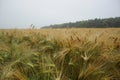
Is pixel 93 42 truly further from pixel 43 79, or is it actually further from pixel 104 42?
pixel 43 79

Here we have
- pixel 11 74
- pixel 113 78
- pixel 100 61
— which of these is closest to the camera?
pixel 11 74

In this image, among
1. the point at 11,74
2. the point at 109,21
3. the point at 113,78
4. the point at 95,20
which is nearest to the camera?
the point at 11,74

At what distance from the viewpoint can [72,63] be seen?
1.92m

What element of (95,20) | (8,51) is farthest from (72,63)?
(95,20)

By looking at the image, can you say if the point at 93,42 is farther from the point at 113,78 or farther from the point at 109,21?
the point at 109,21

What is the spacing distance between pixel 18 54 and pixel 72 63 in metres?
0.91

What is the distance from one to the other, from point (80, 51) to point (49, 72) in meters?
0.53

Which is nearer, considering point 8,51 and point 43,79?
point 43,79

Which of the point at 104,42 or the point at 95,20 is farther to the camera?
the point at 95,20

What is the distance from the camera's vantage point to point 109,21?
46.0 m

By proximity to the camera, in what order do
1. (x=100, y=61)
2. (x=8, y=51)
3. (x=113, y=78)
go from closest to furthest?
(x=113, y=78), (x=100, y=61), (x=8, y=51)

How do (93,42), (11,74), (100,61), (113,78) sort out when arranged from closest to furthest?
1. (11,74)
2. (113,78)
3. (100,61)
4. (93,42)

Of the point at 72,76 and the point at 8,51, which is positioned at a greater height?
the point at 8,51

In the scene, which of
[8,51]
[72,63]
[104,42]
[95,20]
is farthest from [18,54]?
[95,20]
